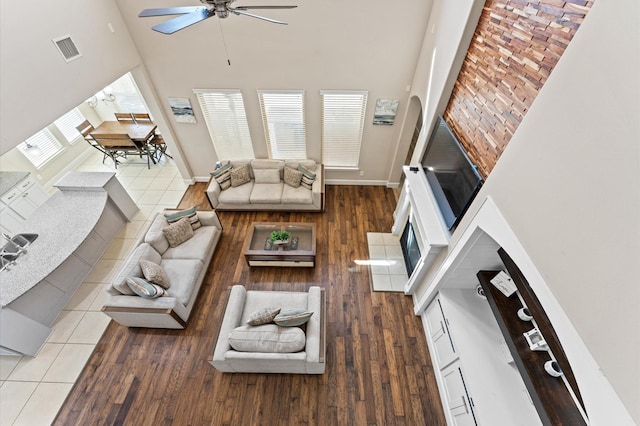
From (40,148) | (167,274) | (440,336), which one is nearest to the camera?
(440,336)

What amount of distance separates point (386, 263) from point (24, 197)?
7.41 meters

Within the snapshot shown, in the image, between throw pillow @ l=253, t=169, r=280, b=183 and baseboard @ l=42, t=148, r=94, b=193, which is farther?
baseboard @ l=42, t=148, r=94, b=193

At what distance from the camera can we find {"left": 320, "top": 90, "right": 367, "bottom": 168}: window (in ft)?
17.0

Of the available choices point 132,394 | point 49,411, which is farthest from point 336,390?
point 49,411

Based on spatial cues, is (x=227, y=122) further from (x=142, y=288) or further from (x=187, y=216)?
(x=142, y=288)

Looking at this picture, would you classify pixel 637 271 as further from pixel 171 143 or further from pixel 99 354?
pixel 171 143

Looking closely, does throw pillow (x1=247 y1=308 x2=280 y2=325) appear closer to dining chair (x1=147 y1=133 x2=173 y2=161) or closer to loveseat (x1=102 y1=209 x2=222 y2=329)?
loveseat (x1=102 y1=209 x2=222 y2=329)

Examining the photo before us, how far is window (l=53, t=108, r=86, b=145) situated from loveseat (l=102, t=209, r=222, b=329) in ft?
15.5

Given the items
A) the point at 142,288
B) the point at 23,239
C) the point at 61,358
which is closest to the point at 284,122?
the point at 142,288

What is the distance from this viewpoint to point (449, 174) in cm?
339

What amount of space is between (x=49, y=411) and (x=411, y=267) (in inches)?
211

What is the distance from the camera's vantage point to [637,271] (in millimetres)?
1226

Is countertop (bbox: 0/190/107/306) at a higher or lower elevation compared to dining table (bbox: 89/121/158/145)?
lower

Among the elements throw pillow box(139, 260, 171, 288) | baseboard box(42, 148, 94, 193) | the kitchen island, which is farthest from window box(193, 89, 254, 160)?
baseboard box(42, 148, 94, 193)
